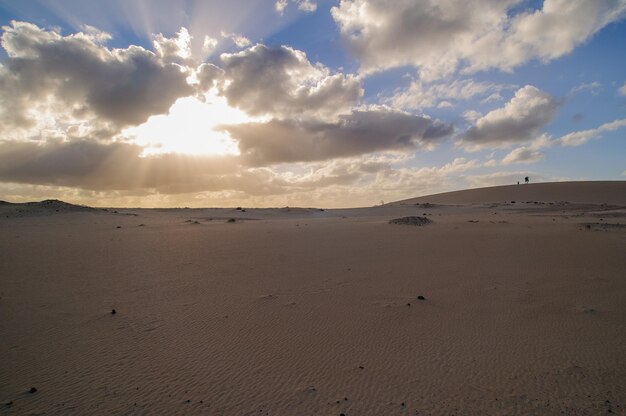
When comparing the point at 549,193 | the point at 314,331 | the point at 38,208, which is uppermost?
the point at 549,193

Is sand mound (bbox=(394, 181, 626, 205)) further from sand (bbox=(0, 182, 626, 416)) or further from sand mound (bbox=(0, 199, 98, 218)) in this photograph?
sand mound (bbox=(0, 199, 98, 218))

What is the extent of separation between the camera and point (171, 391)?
12.3 feet

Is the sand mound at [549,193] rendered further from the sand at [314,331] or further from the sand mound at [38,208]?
the sand mound at [38,208]

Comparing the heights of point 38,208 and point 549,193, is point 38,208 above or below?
below

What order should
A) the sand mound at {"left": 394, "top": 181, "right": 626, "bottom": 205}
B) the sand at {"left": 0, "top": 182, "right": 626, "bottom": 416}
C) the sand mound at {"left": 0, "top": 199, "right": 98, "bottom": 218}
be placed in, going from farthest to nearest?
the sand mound at {"left": 394, "top": 181, "right": 626, "bottom": 205}
the sand mound at {"left": 0, "top": 199, "right": 98, "bottom": 218}
the sand at {"left": 0, "top": 182, "right": 626, "bottom": 416}

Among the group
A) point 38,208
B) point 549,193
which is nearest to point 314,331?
point 38,208

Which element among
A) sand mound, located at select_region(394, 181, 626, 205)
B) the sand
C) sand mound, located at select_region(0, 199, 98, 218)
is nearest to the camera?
the sand

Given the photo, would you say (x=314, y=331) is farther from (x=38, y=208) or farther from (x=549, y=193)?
(x=549, y=193)

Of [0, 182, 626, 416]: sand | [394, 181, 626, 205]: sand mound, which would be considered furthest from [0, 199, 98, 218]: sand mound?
[394, 181, 626, 205]: sand mound

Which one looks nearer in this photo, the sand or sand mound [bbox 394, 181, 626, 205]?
the sand

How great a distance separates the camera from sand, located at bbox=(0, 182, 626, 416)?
3621mm

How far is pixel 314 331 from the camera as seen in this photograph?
5.22 meters

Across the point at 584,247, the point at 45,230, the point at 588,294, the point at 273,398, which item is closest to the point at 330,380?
the point at 273,398

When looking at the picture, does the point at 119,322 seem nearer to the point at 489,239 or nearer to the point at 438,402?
the point at 438,402
